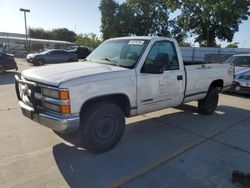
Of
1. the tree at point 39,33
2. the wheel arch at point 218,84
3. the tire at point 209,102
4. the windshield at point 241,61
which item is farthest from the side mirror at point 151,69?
the tree at point 39,33

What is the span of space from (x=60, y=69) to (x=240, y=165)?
336cm

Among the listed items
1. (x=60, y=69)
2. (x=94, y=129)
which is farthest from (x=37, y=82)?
(x=94, y=129)

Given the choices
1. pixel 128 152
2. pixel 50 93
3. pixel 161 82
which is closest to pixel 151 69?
pixel 161 82

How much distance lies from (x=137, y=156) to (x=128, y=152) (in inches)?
8.1

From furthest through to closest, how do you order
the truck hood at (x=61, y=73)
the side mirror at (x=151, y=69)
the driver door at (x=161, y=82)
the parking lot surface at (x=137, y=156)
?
the driver door at (x=161, y=82)
the side mirror at (x=151, y=69)
the truck hood at (x=61, y=73)
the parking lot surface at (x=137, y=156)

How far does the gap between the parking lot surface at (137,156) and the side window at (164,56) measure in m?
1.47

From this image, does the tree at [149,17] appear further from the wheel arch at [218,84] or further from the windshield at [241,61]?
the wheel arch at [218,84]

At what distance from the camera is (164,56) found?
505 cm

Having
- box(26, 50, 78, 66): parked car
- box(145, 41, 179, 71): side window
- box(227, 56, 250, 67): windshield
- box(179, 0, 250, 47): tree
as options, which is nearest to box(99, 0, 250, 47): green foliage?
box(179, 0, 250, 47): tree

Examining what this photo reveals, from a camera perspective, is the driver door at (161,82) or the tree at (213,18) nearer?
the driver door at (161,82)

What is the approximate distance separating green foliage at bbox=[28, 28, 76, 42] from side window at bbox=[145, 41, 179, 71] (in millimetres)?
76614

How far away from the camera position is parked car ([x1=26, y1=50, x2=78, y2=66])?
69.3 feet

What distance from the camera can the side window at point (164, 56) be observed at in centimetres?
481

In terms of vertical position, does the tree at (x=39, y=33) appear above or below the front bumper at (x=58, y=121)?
above
